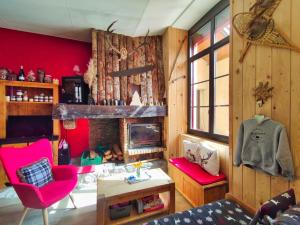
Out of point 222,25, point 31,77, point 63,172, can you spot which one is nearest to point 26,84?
point 31,77

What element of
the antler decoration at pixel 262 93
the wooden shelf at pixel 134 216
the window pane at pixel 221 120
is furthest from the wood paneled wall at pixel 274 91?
the wooden shelf at pixel 134 216

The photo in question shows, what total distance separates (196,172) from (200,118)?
3.63 feet

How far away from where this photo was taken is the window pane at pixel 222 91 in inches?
94.4

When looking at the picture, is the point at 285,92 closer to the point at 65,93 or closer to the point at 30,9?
the point at 65,93

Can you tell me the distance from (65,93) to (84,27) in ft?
4.15

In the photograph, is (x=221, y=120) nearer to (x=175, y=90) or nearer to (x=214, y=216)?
(x=175, y=90)

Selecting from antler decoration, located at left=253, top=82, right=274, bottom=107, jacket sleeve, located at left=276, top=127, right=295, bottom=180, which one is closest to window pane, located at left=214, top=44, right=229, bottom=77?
antler decoration, located at left=253, top=82, right=274, bottom=107

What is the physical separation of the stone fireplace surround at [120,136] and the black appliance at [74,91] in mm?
627

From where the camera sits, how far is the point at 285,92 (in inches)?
51.2

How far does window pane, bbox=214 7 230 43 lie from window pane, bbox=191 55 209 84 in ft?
1.17

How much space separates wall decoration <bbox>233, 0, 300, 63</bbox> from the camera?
4.32ft

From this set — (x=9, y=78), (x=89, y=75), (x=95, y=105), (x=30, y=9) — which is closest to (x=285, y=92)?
(x=95, y=105)

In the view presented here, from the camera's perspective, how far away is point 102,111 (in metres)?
2.87

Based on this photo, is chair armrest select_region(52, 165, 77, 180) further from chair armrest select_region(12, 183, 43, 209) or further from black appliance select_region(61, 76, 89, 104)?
black appliance select_region(61, 76, 89, 104)
